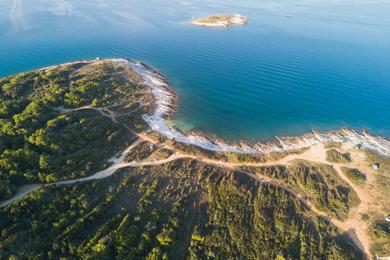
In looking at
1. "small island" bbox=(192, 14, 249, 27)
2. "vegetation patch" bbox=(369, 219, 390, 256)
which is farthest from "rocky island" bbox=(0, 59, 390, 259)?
"small island" bbox=(192, 14, 249, 27)

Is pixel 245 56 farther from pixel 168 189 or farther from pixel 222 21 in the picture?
pixel 168 189

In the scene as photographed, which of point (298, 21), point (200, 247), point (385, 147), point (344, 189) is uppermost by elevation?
point (298, 21)

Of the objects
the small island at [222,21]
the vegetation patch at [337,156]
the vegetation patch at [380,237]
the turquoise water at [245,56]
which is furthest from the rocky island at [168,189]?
the small island at [222,21]

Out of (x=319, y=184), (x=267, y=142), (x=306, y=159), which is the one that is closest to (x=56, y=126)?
(x=267, y=142)

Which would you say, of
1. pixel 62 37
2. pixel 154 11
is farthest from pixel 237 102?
pixel 154 11

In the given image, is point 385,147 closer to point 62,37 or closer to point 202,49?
point 202,49

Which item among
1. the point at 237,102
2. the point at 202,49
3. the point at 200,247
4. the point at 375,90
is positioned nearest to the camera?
the point at 200,247

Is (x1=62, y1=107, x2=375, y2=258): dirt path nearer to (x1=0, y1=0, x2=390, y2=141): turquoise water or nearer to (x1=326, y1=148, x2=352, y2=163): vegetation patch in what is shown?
(x1=326, y1=148, x2=352, y2=163): vegetation patch
